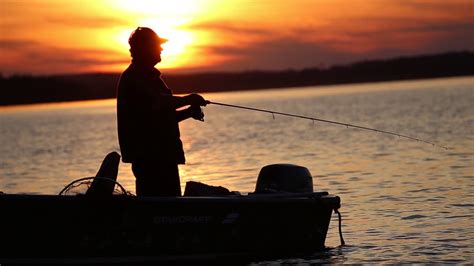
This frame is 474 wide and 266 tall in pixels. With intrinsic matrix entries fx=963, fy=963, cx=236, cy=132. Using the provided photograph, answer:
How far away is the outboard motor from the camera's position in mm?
10391

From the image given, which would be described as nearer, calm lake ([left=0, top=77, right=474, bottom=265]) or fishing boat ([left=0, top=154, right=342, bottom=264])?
fishing boat ([left=0, top=154, right=342, bottom=264])

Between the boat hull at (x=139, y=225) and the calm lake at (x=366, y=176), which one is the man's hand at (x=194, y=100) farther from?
the calm lake at (x=366, y=176)

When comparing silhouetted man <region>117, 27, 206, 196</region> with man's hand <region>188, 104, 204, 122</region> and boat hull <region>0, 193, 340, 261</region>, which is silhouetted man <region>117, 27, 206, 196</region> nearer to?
man's hand <region>188, 104, 204, 122</region>

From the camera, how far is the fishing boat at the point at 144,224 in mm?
8914

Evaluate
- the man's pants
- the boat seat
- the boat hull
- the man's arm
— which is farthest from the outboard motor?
the boat seat

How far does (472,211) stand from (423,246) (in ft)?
8.18

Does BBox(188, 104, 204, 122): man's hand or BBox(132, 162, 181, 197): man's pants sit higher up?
BBox(188, 104, 204, 122): man's hand

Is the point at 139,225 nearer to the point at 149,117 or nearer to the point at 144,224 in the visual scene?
the point at 144,224

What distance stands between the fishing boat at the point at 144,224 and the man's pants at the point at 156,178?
0.94 ft

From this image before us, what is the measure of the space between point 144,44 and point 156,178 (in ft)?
4.28

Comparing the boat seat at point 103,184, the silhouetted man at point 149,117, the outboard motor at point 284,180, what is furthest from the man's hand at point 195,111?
the outboard motor at point 284,180

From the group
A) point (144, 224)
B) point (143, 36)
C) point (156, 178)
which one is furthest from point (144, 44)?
point (144, 224)

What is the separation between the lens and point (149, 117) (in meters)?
9.24

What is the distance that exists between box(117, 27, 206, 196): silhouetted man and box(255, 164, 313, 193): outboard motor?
1.38 m
